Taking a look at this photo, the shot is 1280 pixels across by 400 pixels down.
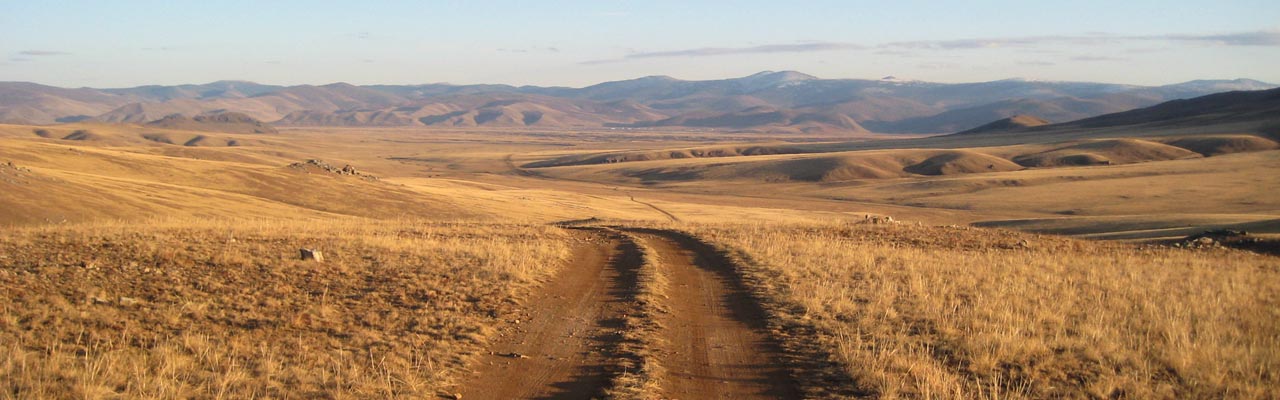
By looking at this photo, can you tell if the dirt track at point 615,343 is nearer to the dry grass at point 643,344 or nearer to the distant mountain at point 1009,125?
the dry grass at point 643,344

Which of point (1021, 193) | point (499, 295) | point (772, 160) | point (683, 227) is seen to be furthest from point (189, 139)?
point (499, 295)

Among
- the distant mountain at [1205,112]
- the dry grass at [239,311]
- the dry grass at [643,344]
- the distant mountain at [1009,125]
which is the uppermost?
the distant mountain at [1205,112]

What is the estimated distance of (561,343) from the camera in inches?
372

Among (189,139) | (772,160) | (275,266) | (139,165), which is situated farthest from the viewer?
(189,139)

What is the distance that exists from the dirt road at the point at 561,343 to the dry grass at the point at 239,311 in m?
0.40

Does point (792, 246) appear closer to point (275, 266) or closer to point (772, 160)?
point (275, 266)

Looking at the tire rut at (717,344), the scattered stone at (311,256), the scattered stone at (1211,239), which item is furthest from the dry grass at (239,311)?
the scattered stone at (1211,239)

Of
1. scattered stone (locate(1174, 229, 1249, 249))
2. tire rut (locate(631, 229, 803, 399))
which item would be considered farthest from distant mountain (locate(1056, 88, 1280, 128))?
tire rut (locate(631, 229, 803, 399))

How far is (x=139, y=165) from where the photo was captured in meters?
42.0

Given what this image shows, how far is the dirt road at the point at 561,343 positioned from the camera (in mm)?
7695

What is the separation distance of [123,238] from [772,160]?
90378 millimetres

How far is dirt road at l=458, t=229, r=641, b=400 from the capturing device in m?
7.70

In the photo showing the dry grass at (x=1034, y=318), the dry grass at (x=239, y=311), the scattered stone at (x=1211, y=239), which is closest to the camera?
the dry grass at (x=239, y=311)

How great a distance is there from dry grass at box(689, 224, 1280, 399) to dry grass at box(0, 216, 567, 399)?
4.22 meters
